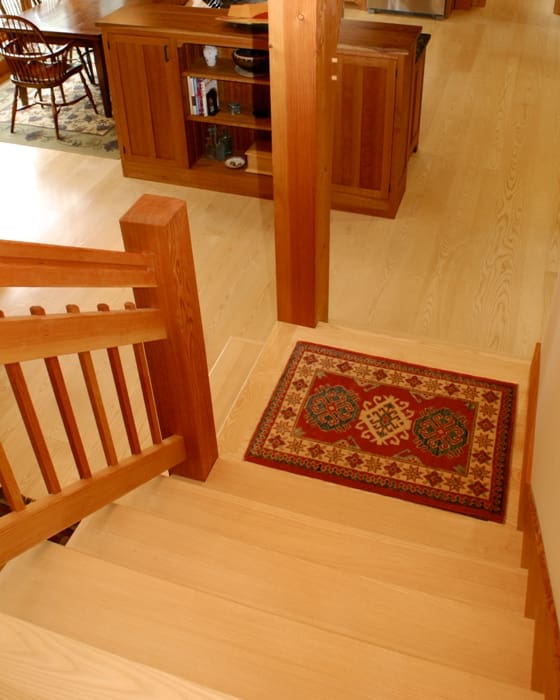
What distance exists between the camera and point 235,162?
4648 millimetres

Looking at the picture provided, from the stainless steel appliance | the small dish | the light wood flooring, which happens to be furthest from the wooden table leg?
the stainless steel appliance

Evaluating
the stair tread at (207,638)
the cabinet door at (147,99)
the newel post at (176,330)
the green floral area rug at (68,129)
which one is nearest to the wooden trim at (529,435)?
the stair tread at (207,638)

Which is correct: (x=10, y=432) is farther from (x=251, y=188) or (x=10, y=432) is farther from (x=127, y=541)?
(x=251, y=188)

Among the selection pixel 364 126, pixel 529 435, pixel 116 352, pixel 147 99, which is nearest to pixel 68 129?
pixel 147 99

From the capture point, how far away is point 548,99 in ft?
18.7

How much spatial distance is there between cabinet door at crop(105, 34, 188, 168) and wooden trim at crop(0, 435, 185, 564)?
2711 mm

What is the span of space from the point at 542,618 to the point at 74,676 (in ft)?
3.52

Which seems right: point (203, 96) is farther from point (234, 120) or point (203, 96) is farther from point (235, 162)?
point (235, 162)

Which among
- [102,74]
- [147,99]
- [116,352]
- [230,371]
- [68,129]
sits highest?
[116,352]

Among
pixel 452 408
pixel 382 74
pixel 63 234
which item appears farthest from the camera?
pixel 63 234

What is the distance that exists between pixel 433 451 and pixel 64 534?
1414 mm

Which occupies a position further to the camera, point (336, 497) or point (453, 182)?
point (453, 182)

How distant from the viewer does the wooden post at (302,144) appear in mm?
2572

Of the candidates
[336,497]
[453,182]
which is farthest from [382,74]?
[336,497]
